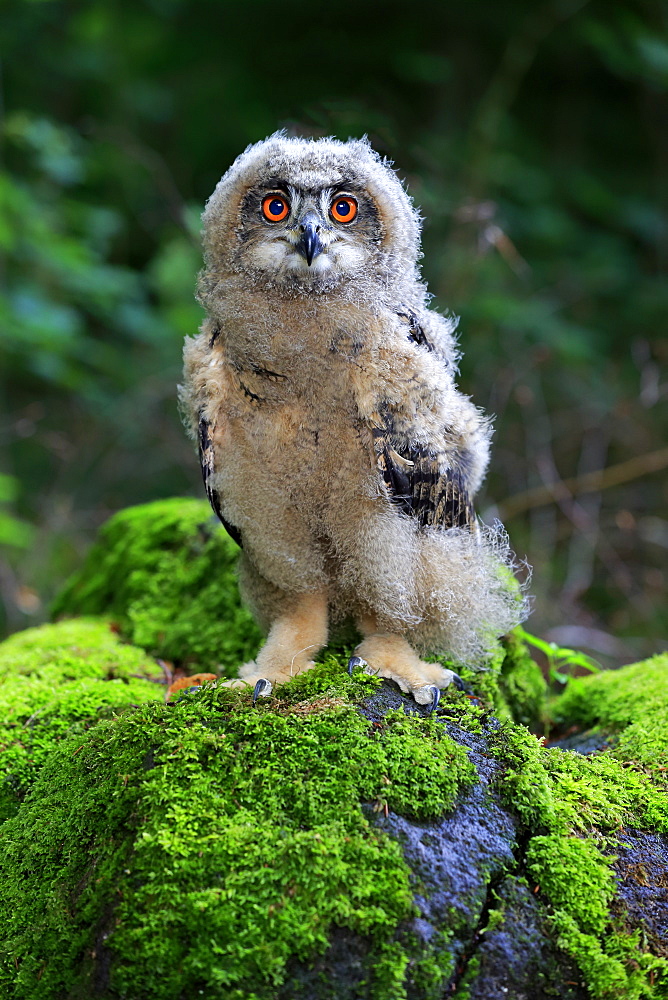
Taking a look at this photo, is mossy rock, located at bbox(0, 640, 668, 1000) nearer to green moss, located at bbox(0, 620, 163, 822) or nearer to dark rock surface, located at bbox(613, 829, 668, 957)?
dark rock surface, located at bbox(613, 829, 668, 957)

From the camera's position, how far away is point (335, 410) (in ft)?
9.17

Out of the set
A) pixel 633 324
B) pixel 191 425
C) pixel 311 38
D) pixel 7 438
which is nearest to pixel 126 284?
pixel 7 438

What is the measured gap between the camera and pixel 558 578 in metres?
8.61

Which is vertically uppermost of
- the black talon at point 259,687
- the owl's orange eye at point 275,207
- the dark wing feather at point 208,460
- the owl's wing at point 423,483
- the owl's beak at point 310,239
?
the owl's orange eye at point 275,207

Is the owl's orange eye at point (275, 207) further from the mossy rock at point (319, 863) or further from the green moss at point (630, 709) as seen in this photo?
the green moss at point (630, 709)

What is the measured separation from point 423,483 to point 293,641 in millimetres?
860

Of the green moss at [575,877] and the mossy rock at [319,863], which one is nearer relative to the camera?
the mossy rock at [319,863]

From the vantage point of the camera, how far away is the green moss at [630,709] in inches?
124

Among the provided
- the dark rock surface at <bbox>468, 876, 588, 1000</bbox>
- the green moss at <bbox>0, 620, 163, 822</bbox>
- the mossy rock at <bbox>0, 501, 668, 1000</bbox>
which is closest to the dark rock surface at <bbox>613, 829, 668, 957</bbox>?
the mossy rock at <bbox>0, 501, 668, 1000</bbox>

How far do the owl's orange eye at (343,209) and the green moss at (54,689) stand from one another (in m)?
2.13

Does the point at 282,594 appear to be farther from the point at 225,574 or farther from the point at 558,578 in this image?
the point at 558,578

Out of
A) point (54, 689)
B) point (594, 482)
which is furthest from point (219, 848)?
point (594, 482)

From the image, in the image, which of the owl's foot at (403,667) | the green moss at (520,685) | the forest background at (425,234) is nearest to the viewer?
the owl's foot at (403,667)

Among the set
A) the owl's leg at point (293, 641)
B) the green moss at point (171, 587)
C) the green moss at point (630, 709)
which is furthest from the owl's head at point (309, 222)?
the green moss at point (630, 709)
